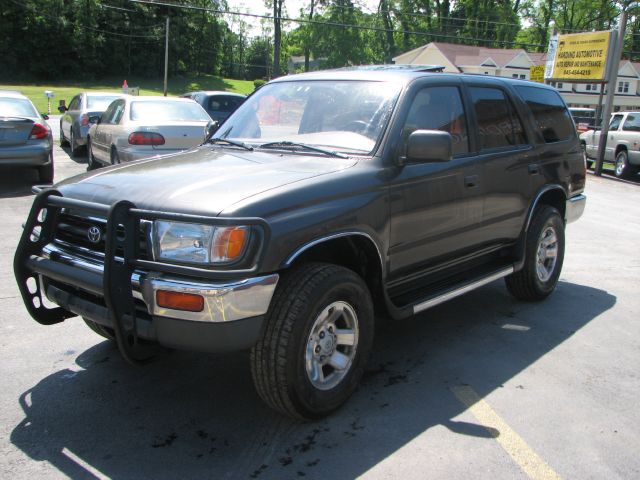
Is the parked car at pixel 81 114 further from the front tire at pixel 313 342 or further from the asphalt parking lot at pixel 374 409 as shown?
the front tire at pixel 313 342

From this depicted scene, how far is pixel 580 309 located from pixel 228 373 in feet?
11.0

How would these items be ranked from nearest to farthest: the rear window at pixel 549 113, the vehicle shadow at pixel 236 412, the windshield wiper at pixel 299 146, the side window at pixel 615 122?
the vehicle shadow at pixel 236 412, the windshield wiper at pixel 299 146, the rear window at pixel 549 113, the side window at pixel 615 122

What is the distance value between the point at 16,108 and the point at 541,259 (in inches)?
354

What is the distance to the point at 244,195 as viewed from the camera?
3.10 m

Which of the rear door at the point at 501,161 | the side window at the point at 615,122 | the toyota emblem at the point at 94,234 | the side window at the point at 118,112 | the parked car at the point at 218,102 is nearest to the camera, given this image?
the toyota emblem at the point at 94,234

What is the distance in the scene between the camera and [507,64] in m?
60.8

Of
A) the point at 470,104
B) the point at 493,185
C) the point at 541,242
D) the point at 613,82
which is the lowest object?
the point at 541,242

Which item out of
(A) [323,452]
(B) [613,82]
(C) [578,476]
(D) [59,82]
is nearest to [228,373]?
(A) [323,452]

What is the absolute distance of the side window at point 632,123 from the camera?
59.3 ft

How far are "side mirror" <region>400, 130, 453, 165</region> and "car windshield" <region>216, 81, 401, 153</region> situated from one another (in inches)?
10.8

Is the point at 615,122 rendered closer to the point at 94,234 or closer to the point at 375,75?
the point at 375,75

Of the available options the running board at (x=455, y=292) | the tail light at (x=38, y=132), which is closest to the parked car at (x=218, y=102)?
the tail light at (x=38, y=132)

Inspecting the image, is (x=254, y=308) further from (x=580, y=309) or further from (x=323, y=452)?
(x=580, y=309)

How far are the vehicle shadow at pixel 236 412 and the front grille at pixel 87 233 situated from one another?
3.05ft
